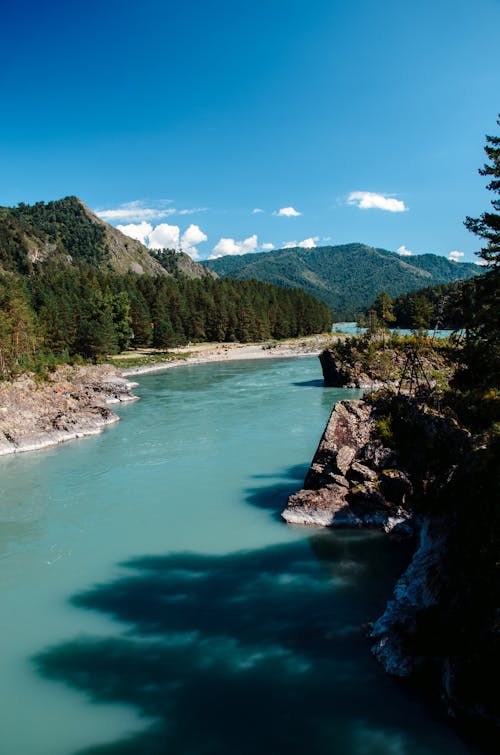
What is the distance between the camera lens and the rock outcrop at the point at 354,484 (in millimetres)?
17781

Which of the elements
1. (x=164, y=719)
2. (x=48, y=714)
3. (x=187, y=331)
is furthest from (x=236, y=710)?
(x=187, y=331)

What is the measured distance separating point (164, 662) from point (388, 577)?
6.84 meters

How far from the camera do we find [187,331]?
103 metres

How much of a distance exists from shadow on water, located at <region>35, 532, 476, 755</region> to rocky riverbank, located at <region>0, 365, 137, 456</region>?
1912 centimetres

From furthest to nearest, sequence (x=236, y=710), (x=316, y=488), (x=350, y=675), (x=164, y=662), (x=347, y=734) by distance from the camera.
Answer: (x=316, y=488) → (x=164, y=662) → (x=350, y=675) → (x=236, y=710) → (x=347, y=734)

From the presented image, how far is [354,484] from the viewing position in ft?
61.2

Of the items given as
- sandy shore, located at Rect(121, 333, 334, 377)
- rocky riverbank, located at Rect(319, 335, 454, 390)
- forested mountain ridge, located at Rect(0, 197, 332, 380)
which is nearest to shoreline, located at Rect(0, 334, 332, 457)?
forested mountain ridge, located at Rect(0, 197, 332, 380)

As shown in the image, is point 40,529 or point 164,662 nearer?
point 164,662

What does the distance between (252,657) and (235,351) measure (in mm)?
81752

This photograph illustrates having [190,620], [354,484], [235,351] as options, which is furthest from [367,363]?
[235,351]

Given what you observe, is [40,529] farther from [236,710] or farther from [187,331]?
[187,331]

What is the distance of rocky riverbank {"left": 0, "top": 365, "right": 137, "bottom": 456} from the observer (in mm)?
32344

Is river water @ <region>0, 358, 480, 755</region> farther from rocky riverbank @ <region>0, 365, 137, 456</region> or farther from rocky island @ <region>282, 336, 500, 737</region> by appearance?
rocky riverbank @ <region>0, 365, 137, 456</region>

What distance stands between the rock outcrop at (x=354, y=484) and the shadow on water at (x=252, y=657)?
1218 mm
